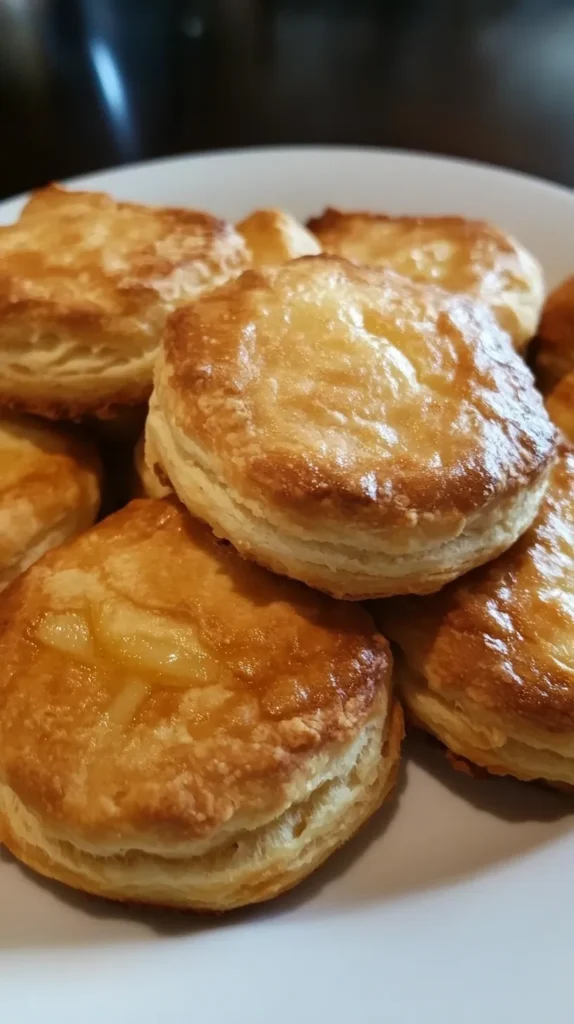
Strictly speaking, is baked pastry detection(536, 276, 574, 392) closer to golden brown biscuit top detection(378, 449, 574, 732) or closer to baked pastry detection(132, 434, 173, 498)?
golden brown biscuit top detection(378, 449, 574, 732)

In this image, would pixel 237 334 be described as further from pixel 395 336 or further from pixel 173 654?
pixel 173 654

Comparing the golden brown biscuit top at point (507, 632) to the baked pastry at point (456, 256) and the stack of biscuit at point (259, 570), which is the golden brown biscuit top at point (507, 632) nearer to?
the stack of biscuit at point (259, 570)

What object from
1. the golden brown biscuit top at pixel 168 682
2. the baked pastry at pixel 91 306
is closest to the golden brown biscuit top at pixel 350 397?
the baked pastry at pixel 91 306

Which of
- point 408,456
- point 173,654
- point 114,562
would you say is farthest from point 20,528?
point 408,456

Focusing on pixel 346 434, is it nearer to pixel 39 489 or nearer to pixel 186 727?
pixel 186 727

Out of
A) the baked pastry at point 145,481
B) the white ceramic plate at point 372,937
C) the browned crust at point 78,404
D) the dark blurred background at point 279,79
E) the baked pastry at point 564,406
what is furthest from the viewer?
the dark blurred background at point 279,79
